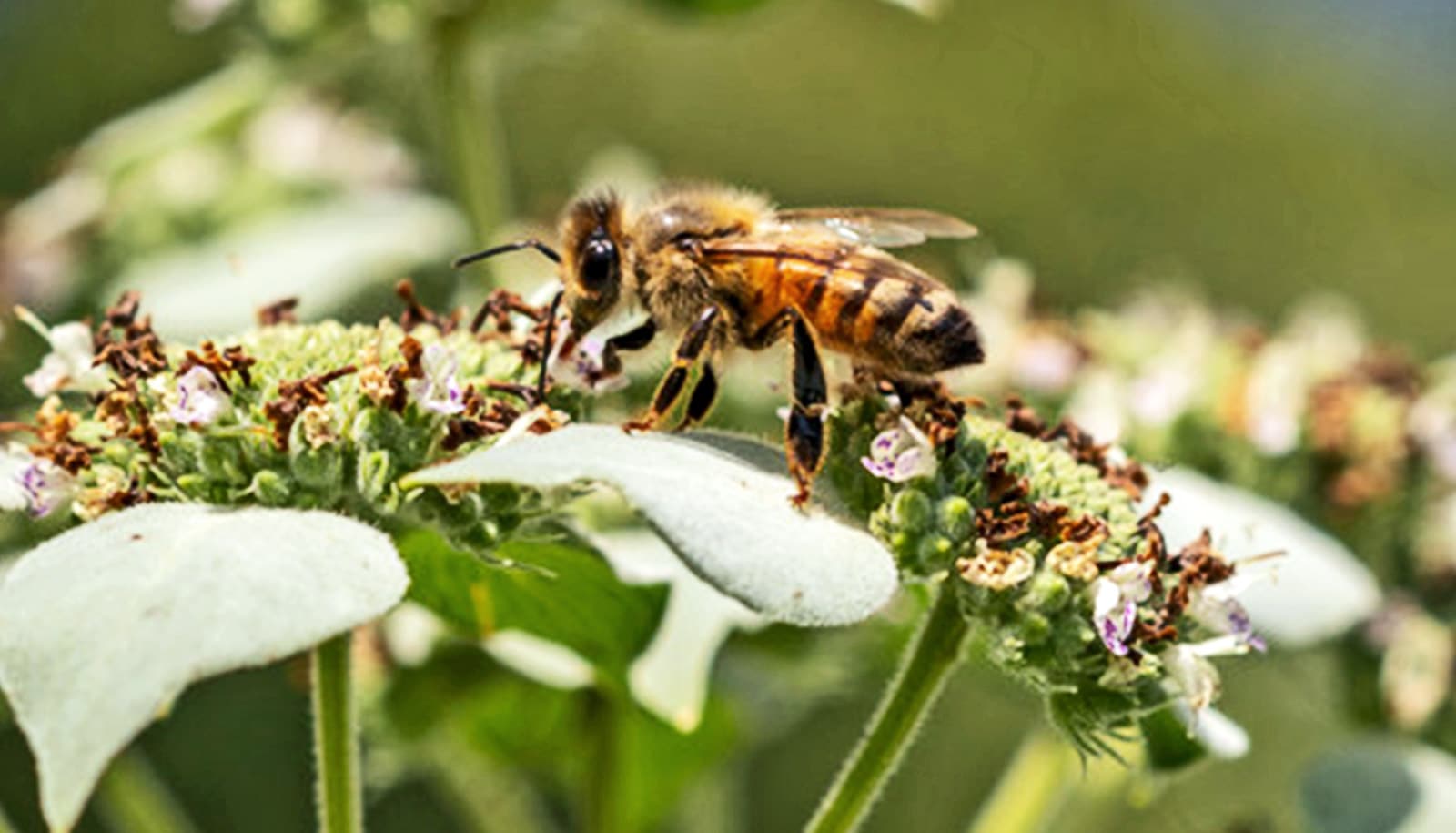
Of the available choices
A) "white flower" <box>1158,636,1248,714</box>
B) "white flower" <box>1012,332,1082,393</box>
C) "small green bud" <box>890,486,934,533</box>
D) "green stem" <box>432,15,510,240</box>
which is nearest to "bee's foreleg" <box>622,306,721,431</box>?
"small green bud" <box>890,486,934,533</box>

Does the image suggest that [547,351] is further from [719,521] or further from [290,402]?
[719,521]

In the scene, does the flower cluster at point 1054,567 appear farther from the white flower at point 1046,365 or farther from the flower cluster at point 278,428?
the white flower at point 1046,365

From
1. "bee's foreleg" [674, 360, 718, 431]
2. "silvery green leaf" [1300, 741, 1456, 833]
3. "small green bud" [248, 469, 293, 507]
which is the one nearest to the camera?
"small green bud" [248, 469, 293, 507]

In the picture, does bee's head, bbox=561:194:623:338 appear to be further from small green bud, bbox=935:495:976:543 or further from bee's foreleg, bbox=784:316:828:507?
small green bud, bbox=935:495:976:543

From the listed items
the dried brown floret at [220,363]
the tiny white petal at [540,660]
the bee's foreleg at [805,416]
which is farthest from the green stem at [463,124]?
the dried brown floret at [220,363]

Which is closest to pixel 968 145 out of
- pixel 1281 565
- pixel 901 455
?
pixel 1281 565

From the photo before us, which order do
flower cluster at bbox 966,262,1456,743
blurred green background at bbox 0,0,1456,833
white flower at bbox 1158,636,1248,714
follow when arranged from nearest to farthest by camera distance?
white flower at bbox 1158,636,1248,714, flower cluster at bbox 966,262,1456,743, blurred green background at bbox 0,0,1456,833

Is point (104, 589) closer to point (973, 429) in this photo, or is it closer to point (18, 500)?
point (18, 500)
